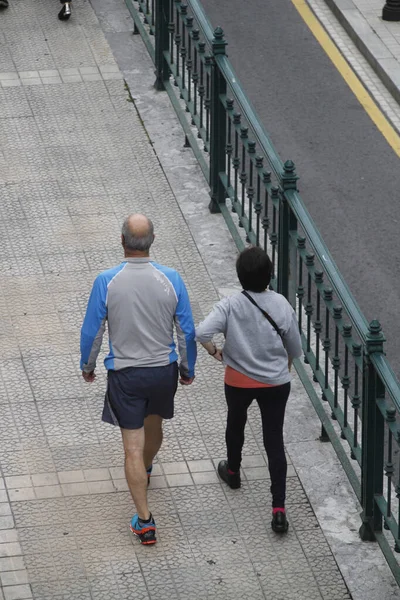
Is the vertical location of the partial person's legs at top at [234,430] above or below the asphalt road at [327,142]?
above

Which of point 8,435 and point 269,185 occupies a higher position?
point 269,185

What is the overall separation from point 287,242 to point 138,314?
181 centimetres

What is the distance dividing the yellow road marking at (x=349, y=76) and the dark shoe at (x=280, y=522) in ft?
20.1

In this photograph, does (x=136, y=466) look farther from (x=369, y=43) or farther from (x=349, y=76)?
(x=369, y=43)

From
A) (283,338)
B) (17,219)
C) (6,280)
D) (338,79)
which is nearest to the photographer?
(283,338)

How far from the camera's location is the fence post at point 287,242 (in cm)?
879

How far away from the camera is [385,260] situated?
1142 cm

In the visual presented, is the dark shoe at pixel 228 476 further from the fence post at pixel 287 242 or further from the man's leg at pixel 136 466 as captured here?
the fence post at pixel 287 242

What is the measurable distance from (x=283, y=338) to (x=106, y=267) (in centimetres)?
291

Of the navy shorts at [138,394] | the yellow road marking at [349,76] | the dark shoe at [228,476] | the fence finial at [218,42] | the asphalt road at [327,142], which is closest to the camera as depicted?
the navy shorts at [138,394]

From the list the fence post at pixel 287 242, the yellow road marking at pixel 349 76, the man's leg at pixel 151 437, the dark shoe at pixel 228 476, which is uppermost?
the fence post at pixel 287 242

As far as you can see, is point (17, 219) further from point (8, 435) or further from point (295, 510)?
point (295, 510)

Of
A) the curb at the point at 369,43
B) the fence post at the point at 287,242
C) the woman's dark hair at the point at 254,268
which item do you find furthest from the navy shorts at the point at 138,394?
the curb at the point at 369,43

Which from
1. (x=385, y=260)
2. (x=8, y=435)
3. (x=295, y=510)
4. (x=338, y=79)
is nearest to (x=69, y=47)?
(x=338, y=79)
